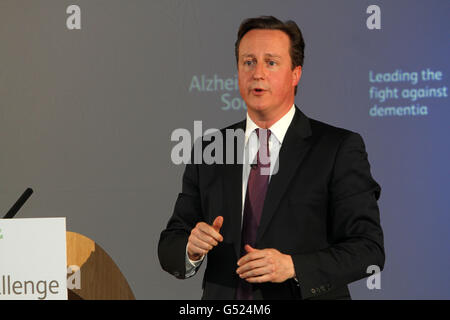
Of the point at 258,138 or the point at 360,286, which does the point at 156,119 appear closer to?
the point at 258,138

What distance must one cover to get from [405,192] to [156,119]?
56.7 inches

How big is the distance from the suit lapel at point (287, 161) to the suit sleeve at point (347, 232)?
16cm

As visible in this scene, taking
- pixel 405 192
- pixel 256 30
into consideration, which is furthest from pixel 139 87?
pixel 405 192

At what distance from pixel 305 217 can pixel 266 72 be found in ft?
2.03

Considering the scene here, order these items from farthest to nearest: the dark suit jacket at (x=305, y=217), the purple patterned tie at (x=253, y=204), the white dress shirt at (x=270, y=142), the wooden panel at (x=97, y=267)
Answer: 1. the wooden panel at (x=97, y=267)
2. the white dress shirt at (x=270, y=142)
3. the purple patterned tie at (x=253, y=204)
4. the dark suit jacket at (x=305, y=217)

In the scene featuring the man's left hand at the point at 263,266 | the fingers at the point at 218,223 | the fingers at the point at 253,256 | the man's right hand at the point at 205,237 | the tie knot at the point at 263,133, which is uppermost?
the tie knot at the point at 263,133

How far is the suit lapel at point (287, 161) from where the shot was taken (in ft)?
6.87

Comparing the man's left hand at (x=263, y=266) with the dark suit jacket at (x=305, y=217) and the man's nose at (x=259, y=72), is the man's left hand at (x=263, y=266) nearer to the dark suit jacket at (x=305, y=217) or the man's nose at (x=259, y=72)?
the dark suit jacket at (x=305, y=217)

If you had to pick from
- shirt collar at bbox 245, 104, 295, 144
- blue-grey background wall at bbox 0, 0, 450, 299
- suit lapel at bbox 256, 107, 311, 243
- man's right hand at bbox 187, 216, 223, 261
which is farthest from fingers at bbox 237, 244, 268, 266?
blue-grey background wall at bbox 0, 0, 450, 299

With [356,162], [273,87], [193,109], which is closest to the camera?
[356,162]

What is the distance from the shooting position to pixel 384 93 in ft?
9.52

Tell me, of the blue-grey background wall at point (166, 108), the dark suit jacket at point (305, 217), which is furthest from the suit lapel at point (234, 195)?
the blue-grey background wall at point (166, 108)

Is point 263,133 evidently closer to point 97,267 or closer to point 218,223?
point 218,223

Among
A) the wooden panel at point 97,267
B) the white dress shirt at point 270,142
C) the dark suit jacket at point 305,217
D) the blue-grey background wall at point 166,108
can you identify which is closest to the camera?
the dark suit jacket at point 305,217
